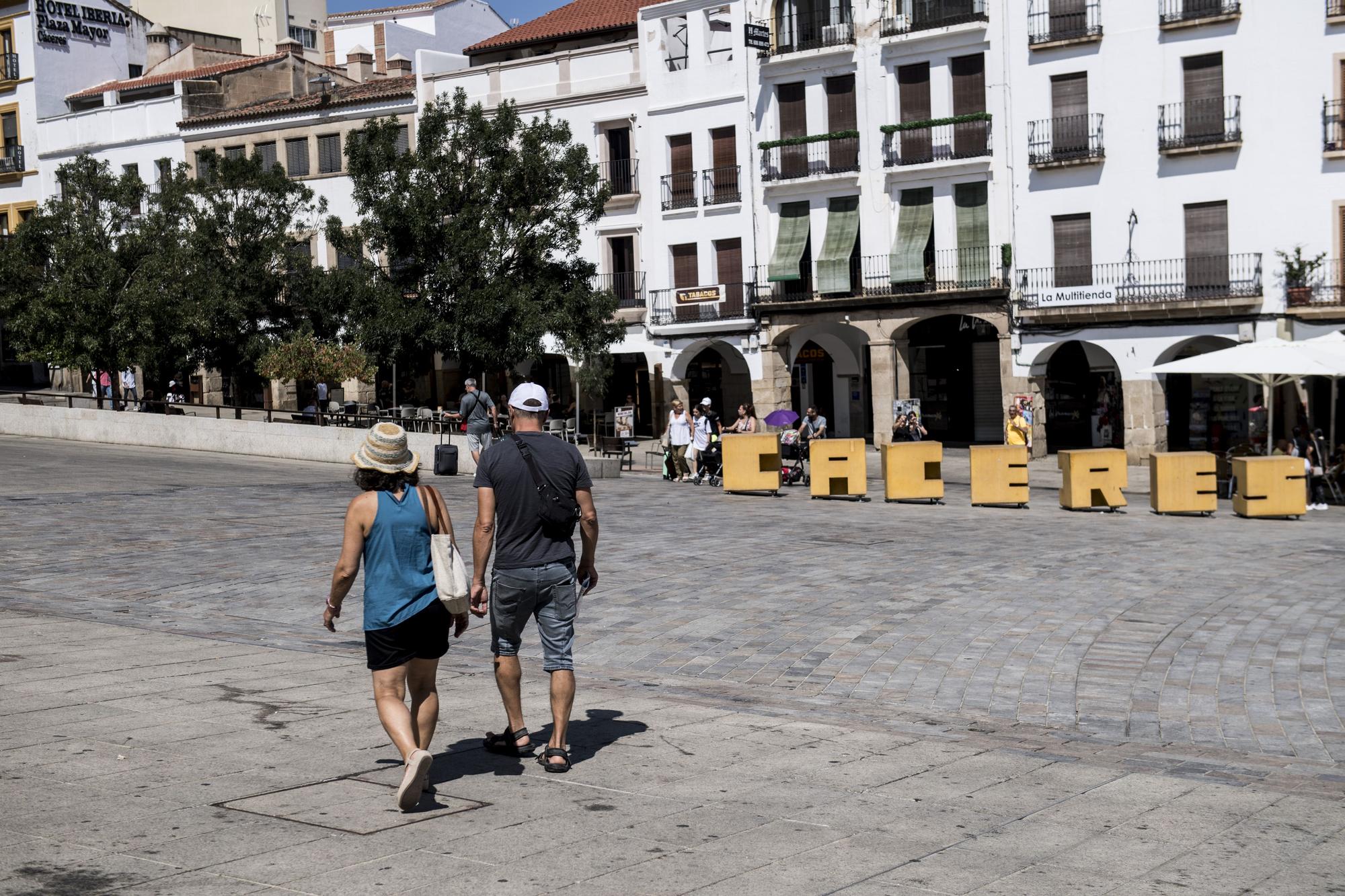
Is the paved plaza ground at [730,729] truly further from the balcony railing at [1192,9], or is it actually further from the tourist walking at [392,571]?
the balcony railing at [1192,9]

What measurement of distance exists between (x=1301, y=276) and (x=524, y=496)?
103 feet

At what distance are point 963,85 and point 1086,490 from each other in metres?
20.2

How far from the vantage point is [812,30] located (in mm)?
42719

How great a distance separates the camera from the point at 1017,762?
7.92m

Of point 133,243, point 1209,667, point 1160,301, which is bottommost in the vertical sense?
point 1209,667

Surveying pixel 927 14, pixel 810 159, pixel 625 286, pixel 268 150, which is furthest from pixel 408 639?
pixel 268 150

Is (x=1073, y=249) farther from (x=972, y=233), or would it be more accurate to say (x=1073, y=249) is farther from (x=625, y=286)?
(x=625, y=286)

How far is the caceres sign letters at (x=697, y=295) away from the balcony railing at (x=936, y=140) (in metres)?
6.22

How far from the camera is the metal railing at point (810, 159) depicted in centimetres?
4194

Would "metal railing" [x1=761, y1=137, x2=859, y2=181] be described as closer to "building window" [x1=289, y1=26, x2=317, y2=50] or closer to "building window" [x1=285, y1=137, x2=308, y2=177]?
"building window" [x1=285, y1=137, x2=308, y2=177]

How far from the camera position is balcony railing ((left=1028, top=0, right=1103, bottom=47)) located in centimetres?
3791

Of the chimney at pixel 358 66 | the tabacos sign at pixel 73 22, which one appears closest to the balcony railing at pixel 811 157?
the chimney at pixel 358 66

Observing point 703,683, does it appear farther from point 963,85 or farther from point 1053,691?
point 963,85

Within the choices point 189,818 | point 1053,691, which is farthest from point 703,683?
point 189,818
